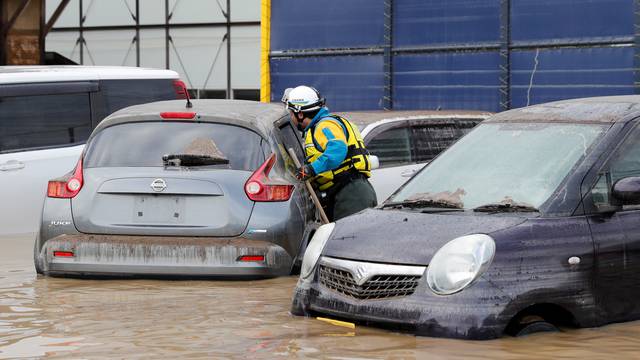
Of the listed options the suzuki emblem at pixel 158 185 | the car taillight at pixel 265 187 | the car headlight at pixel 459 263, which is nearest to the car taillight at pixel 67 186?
the suzuki emblem at pixel 158 185

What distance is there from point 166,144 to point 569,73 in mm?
7756

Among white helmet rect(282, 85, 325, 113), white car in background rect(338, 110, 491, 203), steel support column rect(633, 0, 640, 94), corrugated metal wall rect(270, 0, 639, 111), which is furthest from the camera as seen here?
corrugated metal wall rect(270, 0, 639, 111)

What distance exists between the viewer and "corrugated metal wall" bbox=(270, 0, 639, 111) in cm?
1593

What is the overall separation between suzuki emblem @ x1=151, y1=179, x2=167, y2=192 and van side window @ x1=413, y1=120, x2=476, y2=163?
181 inches

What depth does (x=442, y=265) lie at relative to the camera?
23.3 feet

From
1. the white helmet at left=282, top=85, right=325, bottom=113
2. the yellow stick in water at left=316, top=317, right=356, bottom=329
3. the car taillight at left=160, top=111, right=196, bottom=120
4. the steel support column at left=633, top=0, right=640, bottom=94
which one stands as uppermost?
the steel support column at left=633, top=0, right=640, bottom=94

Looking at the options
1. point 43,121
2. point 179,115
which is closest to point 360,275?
point 179,115

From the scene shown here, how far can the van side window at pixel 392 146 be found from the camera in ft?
43.3

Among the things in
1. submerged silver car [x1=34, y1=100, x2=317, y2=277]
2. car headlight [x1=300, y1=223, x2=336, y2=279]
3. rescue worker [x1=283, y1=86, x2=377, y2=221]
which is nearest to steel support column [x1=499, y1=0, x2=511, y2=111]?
rescue worker [x1=283, y1=86, x2=377, y2=221]

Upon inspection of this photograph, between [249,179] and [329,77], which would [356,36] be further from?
[249,179]

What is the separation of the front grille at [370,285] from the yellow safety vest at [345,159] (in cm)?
293

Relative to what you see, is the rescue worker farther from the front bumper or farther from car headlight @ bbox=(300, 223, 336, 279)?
the front bumper

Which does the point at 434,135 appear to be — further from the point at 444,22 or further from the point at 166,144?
the point at 166,144

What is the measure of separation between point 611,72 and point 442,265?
9274 millimetres
